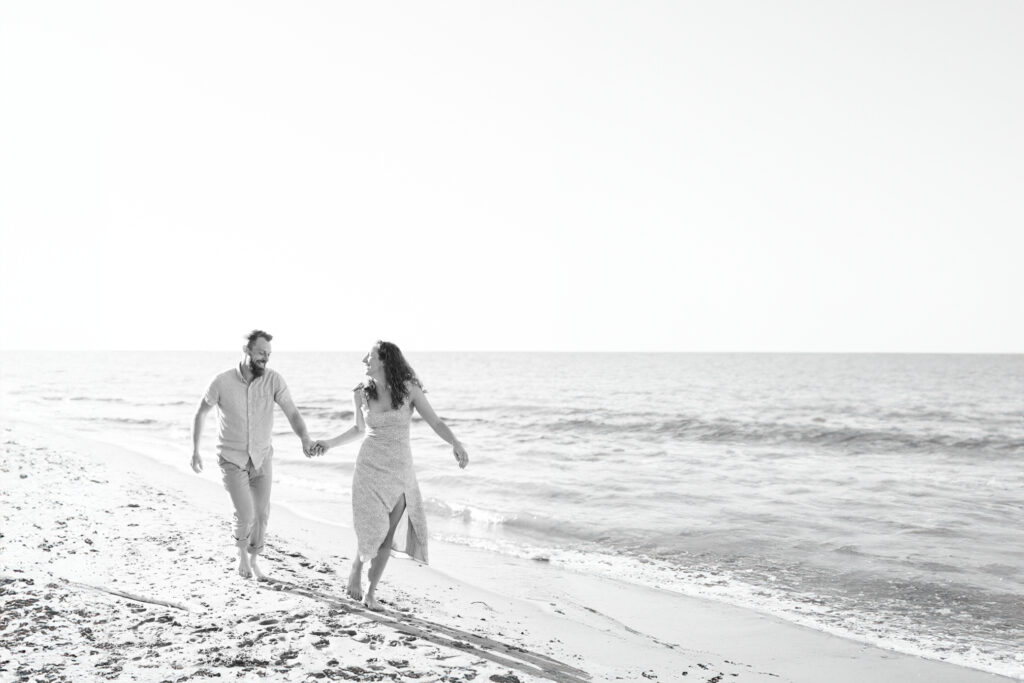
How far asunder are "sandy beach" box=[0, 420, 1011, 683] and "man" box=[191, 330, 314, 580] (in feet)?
1.31

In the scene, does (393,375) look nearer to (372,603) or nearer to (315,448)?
(315,448)

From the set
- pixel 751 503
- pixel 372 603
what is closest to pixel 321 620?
pixel 372 603

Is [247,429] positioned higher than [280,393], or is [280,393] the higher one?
[280,393]

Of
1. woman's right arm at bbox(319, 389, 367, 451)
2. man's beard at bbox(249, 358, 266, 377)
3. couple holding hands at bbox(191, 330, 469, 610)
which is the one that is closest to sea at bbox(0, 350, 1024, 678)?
couple holding hands at bbox(191, 330, 469, 610)

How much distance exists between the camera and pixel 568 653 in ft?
16.3

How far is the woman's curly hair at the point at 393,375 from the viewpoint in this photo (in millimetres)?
5129

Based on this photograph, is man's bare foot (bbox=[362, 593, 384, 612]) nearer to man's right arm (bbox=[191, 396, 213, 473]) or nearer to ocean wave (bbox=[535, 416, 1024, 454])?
man's right arm (bbox=[191, 396, 213, 473])

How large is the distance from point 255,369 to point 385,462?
4.52 feet

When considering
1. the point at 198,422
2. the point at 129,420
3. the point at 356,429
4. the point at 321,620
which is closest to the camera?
the point at 321,620

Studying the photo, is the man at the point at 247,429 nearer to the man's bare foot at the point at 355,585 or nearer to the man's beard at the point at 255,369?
the man's beard at the point at 255,369

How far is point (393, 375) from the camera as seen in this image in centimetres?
514

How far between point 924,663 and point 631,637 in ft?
7.37

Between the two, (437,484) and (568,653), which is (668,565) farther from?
(437,484)

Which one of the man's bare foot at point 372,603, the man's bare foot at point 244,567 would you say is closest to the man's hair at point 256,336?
the man's bare foot at point 244,567
